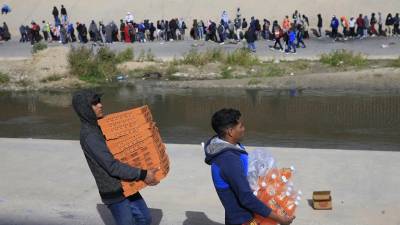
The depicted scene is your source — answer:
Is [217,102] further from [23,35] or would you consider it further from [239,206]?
[23,35]

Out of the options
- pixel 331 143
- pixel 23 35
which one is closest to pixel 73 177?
pixel 331 143

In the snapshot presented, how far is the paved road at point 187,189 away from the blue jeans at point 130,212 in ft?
5.19

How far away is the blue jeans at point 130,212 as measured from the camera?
4.94 metres

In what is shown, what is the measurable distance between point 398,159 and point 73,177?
4.50 m

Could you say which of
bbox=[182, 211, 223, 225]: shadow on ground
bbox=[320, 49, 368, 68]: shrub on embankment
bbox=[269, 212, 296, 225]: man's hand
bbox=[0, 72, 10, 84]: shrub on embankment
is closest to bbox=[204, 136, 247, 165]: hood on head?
bbox=[269, 212, 296, 225]: man's hand

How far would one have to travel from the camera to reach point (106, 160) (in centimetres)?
472

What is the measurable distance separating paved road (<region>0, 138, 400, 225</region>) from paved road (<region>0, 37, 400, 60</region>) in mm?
16413

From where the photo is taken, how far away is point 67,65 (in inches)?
991

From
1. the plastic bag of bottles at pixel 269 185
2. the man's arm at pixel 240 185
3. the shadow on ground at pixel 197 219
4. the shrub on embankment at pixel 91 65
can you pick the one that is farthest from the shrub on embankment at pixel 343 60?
the man's arm at pixel 240 185

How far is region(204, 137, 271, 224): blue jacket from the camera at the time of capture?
4.00 metres

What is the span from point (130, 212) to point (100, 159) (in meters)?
0.55

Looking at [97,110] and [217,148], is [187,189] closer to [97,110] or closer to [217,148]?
[97,110]

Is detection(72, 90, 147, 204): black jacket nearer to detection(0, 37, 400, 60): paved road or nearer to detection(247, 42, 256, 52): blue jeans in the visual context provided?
detection(0, 37, 400, 60): paved road

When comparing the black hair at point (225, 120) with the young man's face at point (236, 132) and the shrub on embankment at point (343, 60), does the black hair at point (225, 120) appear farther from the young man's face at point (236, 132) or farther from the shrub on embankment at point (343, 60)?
the shrub on embankment at point (343, 60)
